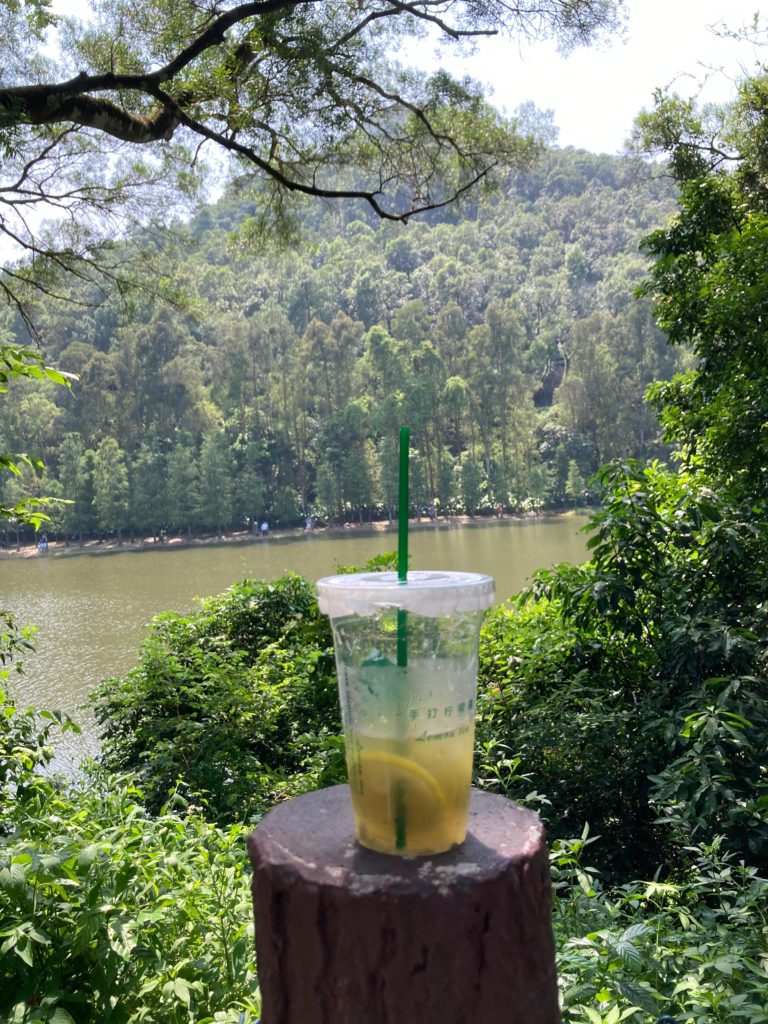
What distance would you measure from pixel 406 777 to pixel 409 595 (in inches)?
5.9

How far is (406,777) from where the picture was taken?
698mm

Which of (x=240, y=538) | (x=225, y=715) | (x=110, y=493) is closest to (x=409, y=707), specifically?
(x=225, y=715)

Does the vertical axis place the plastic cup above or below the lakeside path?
above

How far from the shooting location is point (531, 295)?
136ft

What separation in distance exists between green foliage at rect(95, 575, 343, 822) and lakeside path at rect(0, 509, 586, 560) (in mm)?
18418

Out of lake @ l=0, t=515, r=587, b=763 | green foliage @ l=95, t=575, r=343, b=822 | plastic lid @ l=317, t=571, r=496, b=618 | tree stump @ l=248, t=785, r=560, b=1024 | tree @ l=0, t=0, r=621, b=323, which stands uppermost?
tree @ l=0, t=0, r=621, b=323

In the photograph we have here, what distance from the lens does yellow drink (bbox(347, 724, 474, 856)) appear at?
701 mm

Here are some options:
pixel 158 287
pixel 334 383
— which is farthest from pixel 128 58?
pixel 334 383

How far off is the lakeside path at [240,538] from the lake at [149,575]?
22 cm

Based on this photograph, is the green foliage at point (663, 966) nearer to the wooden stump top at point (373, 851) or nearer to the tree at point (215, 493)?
the wooden stump top at point (373, 851)

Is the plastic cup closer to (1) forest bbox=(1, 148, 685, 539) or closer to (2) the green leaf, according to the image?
(2) the green leaf

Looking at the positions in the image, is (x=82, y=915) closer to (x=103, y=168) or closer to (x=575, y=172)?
(x=103, y=168)

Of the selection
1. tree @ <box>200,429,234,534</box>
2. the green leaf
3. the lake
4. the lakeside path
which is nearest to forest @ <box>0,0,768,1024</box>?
the green leaf

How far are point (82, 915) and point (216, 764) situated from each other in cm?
193
